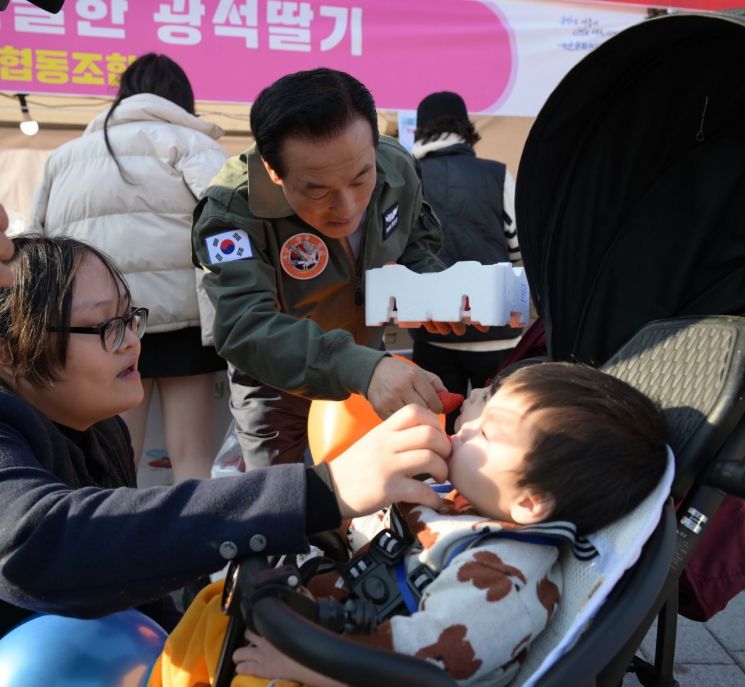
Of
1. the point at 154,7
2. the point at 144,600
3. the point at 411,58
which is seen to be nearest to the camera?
the point at 144,600

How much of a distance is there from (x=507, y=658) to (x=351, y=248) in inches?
65.2

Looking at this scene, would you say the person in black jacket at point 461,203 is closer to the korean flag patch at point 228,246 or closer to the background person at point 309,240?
the background person at point 309,240

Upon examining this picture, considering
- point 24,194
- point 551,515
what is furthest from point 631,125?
point 24,194

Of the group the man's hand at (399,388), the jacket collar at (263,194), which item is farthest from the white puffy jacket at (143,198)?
the man's hand at (399,388)

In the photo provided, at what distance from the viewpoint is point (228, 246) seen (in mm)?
2270

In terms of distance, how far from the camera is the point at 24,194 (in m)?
4.20

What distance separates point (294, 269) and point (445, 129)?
1494mm

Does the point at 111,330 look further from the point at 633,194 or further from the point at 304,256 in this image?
the point at 633,194

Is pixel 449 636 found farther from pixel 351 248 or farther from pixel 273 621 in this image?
pixel 351 248

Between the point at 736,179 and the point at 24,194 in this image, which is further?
the point at 24,194

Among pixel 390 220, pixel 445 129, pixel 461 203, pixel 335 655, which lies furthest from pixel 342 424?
pixel 445 129

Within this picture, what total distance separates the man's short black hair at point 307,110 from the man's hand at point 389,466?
122 centimetres

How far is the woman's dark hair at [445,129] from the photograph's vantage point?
3592 mm

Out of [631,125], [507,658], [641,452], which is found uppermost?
[631,125]
